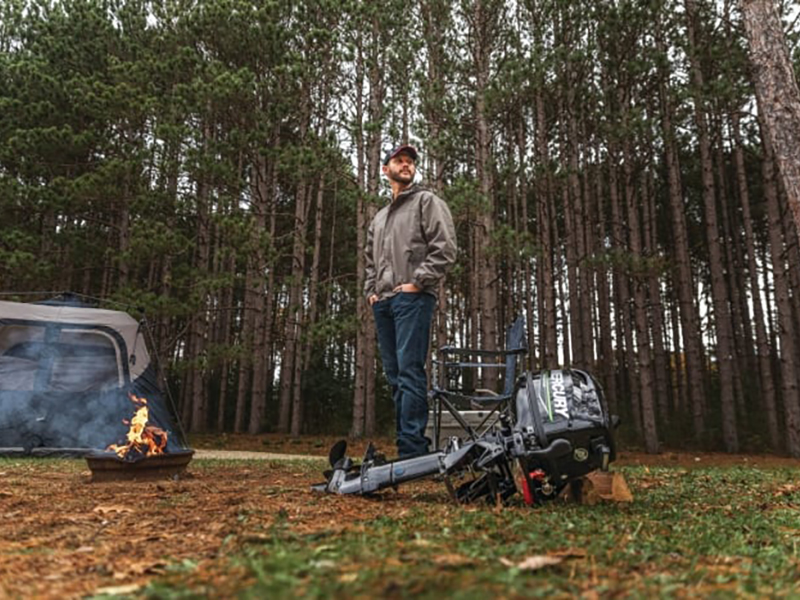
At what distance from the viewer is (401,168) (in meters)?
3.57

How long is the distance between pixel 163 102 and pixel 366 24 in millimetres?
4305

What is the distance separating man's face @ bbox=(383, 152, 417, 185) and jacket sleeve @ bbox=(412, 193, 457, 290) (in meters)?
0.19

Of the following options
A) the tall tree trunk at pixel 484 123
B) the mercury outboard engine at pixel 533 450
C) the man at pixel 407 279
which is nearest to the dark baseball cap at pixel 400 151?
the man at pixel 407 279

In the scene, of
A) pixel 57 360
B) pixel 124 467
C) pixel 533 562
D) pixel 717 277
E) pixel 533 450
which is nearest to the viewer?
pixel 533 562

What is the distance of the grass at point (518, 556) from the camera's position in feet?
3.81

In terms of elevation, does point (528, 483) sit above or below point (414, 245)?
below

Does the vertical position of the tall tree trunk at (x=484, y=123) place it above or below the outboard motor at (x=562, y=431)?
above

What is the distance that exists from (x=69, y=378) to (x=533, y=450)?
24.3ft

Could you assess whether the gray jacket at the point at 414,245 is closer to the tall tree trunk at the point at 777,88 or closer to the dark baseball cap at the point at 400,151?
the dark baseball cap at the point at 400,151

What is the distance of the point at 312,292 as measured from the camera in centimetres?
1176

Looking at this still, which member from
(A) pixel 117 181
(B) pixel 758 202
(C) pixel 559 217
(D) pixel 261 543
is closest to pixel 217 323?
(A) pixel 117 181

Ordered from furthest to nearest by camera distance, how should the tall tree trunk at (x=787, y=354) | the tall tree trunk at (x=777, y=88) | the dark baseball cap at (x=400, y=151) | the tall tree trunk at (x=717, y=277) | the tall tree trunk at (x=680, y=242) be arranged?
the tall tree trunk at (x=680, y=242) → the tall tree trunk at (x=717, y=277) → the tall tree trunk at (x=787, y=354) → the tall tree trunk at (x=777, y=88) → the dark baseball cap at (x=400, y=151)

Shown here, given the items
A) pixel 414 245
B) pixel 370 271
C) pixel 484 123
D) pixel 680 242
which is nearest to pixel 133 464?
pixel 370 271

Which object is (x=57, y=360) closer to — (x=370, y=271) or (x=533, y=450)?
(x=370, y=271)
